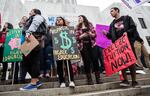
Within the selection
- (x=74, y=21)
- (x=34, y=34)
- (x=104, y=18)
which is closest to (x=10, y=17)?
(x=74, y=21)

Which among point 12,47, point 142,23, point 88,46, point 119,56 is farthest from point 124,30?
point 142,23

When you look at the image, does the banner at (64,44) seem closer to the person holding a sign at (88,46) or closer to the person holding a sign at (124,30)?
the person holding a sign at (88,46)

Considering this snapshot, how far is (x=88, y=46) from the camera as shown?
5344mm

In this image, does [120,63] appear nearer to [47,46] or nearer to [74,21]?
[47,46]

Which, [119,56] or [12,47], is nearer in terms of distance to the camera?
[119,56]

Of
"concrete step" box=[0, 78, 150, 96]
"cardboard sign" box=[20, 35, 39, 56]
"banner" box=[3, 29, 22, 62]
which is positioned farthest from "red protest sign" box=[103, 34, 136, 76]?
"banner" box=[3, 29, 22, 62]

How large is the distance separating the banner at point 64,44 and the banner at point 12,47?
1.07 meters

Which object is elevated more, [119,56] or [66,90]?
[119,56]

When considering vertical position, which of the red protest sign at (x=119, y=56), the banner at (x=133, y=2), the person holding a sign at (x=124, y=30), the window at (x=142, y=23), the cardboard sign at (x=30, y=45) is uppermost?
the window at (x=142, y=23)

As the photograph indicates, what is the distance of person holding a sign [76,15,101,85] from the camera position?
5121 millimetres

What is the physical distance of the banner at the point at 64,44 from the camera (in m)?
4.98

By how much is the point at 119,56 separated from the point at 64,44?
1.30 metres

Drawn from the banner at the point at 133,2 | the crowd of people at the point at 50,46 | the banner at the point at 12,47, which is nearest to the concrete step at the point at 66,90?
the crowd of people at the point at 50,46

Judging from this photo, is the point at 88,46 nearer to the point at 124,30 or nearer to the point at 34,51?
the point at 124,30
